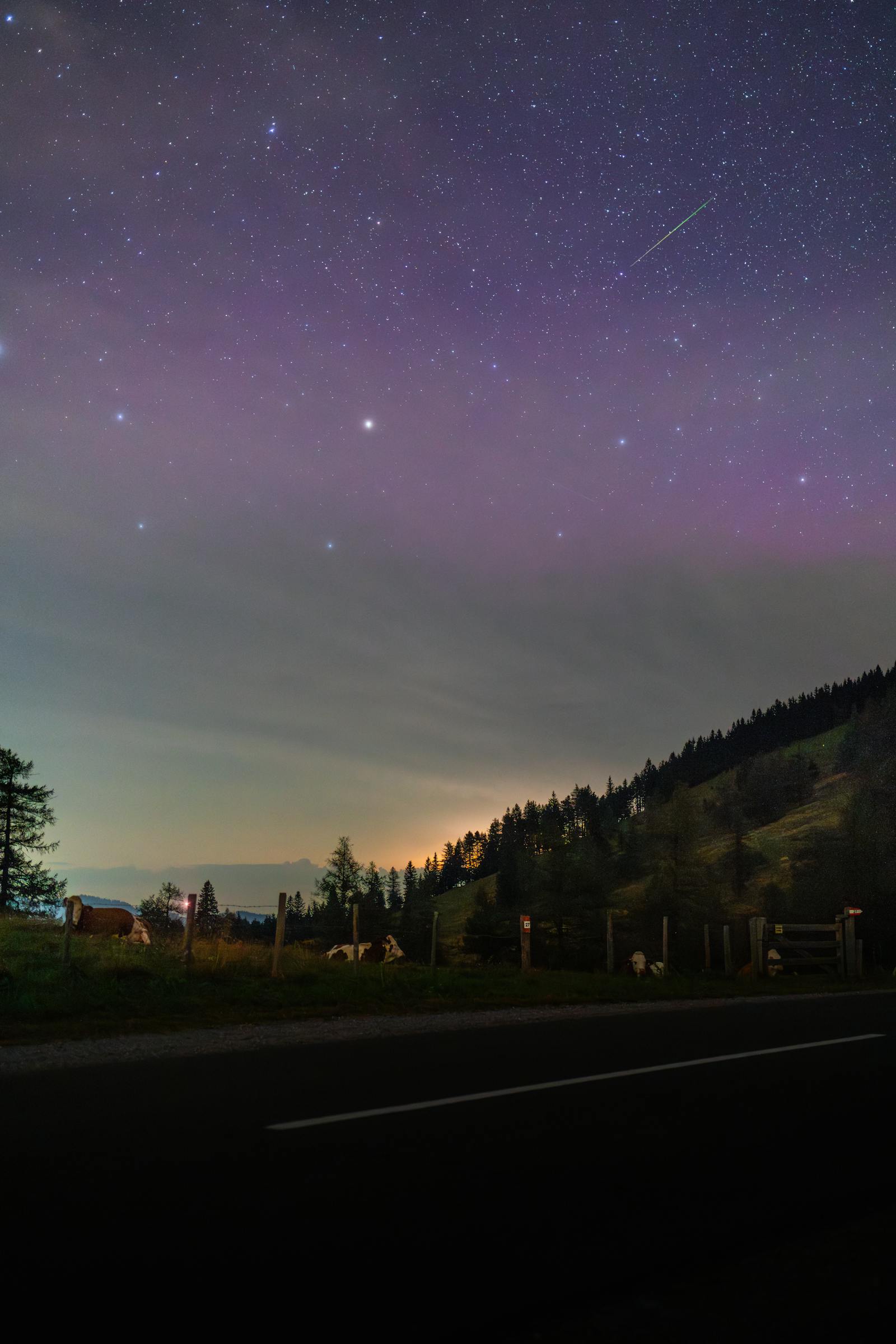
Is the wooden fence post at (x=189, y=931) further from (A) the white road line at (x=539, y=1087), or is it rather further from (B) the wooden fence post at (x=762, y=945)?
(B) the wooden fence post at (x=762, y=945)

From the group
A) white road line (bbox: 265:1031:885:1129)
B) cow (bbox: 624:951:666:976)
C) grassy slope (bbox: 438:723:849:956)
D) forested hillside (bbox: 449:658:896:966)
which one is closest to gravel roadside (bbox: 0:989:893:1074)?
white road line (bbox: 265:1031:885:1129)

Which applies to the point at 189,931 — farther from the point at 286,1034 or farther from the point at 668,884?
the point at 668,884

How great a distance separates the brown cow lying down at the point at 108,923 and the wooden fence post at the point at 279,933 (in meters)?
9.78

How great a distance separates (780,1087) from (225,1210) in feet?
15.9

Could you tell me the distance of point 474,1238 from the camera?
3.66m

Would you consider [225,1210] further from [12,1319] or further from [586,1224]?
[586,1224]

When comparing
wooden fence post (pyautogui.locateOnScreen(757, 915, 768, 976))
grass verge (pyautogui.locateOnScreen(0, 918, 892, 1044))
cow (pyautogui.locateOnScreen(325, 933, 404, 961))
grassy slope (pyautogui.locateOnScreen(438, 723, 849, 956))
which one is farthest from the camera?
grassy slope (pyautogui.locateOnScreen(438, 723, 849, 956))

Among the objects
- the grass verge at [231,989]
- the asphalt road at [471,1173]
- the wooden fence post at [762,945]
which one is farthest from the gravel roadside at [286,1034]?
the wooden fence post at [762,945]

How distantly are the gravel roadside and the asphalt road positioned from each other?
122cm

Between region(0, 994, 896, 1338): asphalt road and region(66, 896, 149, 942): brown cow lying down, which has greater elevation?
region(0, 994, 896, 1338): asphalt road

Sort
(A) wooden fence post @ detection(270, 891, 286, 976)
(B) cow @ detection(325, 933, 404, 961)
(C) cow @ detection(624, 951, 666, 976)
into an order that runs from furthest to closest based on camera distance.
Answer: (B) cow @ detection(325, 933, 404, 961), (C) cow @ detection(624, 951, 666, 976), (A) wooden fence post @ detection(270, 891, 286, 976)

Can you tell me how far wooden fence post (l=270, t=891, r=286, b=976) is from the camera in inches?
691

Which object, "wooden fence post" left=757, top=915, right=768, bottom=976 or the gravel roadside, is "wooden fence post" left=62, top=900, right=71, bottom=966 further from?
"wooden fence post" left=757, top=915, right=768, bottom=976

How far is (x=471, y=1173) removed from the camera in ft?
15.0
